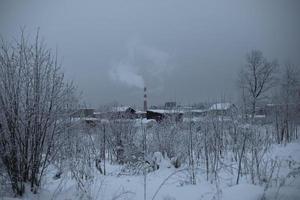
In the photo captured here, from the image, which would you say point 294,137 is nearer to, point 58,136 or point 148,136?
point 148,136

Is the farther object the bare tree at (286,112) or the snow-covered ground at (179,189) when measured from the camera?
the bare tree at (286,112)

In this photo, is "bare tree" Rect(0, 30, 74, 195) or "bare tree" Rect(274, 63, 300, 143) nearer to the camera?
"bare tree" Rect(0, 30, 74, 195)

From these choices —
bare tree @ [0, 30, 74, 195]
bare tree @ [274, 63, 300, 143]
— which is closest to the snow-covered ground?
bare tree @ [0, 30, 74, 195]

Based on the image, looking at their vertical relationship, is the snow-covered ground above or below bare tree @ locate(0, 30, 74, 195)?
below

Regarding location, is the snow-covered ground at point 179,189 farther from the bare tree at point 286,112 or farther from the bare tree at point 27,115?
the bare tree at point 286,112

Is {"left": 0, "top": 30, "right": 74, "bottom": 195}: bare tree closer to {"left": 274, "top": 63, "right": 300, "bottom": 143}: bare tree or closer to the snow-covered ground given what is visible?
the snow-covered ground

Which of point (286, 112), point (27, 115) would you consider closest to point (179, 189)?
point (27, 115)

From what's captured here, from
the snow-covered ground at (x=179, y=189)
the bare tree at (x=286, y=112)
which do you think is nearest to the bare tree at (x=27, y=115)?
the snow-covered ground at (x=179, y=189)

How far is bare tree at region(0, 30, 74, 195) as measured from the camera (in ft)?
17.8

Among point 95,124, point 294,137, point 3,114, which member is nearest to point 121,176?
point 3,114

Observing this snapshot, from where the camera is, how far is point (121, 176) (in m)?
8.69

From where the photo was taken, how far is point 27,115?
217 inches

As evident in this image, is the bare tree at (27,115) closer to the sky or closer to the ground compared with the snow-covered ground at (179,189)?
closer to the sky

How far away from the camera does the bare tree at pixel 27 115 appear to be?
5434mm
